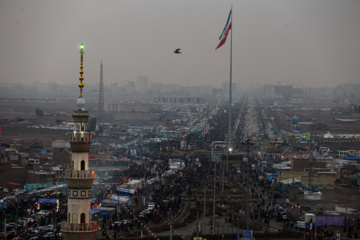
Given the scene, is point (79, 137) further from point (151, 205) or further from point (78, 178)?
point (151, 205)

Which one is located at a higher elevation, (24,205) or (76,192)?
(76,192)

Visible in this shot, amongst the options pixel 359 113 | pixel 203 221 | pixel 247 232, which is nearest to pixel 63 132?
pixel 203 221

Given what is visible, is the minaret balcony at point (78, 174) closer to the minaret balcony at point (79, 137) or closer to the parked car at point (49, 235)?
the minaret balcony at point (79, 137)

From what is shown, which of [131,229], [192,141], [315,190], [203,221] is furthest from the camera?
[192,141]

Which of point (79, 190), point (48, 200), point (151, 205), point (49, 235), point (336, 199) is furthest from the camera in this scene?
point (336, 199)

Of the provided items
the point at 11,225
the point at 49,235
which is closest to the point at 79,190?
the point at 49,235

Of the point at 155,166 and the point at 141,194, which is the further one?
the point at 155,166

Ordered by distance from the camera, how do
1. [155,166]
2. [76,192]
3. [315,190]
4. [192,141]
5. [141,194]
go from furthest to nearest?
[192,141]
[155,166]
[315,190]
[141,194]
[76,192]

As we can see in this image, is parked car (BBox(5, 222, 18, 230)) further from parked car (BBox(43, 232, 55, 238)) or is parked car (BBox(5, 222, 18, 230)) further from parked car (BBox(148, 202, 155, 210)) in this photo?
parked car (BBox(148, 202, 155, 210))

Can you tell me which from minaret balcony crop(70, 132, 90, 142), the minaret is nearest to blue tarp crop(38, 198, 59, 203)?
the minaret

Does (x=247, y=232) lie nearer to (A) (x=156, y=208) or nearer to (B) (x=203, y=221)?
(B) (x=203, y=221)
